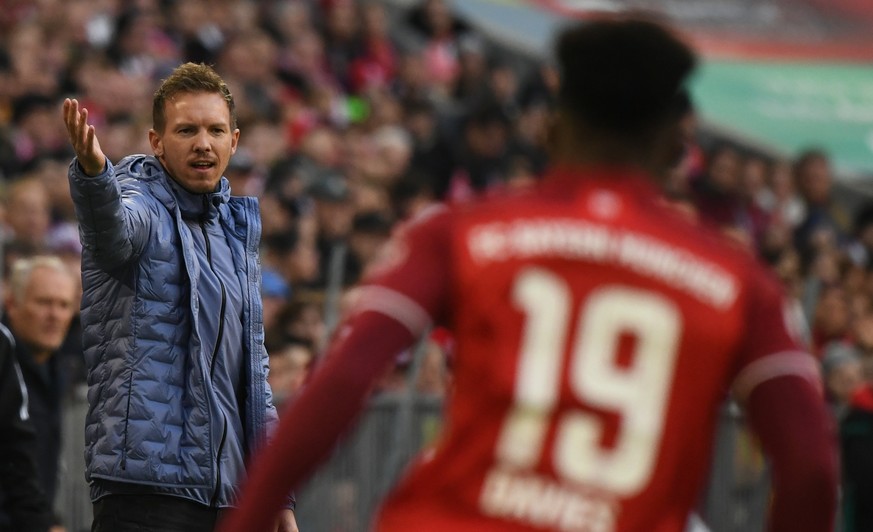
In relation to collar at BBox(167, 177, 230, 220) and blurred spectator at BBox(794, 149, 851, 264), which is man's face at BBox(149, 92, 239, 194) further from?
blurred spectator at BBox(794, 149, 851, 264)

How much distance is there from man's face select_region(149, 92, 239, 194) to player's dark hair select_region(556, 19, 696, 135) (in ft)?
Result: 9.31

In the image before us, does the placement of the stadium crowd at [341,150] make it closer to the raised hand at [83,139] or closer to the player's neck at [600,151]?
the raised hand at [83,139]

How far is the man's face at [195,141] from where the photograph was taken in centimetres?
615

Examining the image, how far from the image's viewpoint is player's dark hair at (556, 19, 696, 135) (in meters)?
3.46

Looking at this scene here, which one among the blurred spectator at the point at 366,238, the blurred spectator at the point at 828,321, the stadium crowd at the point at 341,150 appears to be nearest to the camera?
the stadium crowd at the point at 341,150

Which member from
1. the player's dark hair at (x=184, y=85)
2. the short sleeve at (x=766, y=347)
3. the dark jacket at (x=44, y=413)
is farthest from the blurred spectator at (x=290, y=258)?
the short sleeve at (x=766, y=347)

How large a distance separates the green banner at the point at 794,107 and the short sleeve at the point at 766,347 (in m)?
15.0

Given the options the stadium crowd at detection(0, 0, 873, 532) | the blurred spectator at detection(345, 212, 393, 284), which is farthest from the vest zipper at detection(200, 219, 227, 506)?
the blurred spectator at detection(345, 212, 393, 284)

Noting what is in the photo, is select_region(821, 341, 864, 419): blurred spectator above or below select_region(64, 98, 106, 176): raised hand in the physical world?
below

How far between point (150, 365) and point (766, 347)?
2829 millimetres

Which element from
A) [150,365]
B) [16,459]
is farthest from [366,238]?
[150,365]

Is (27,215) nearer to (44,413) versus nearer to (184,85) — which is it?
(44,413)

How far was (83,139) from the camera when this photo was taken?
5500 millimetres

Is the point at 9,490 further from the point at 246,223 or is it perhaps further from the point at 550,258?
the point at 550,258
